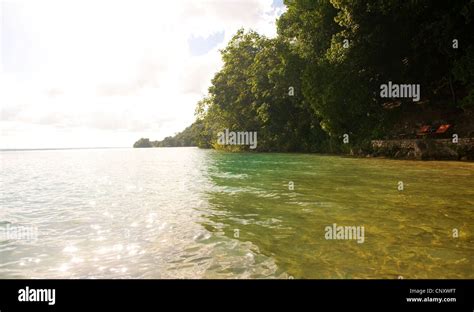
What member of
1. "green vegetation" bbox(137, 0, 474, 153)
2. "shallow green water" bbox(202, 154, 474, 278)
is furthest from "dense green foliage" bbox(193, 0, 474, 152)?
"shallow green water" bbox(202, 154, 474, 278)

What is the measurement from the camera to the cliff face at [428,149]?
23664mm

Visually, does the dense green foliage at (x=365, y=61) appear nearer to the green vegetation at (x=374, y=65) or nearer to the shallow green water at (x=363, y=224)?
the green vegetation at (x=374, y=65)

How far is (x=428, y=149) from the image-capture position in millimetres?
26000

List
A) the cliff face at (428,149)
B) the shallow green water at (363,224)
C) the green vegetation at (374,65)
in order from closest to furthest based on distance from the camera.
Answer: the shallow green water at (363,224) → the cliff face at (428,149) → the green vegetation at (374,65)

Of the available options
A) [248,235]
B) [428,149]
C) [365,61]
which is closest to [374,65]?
[365,61]

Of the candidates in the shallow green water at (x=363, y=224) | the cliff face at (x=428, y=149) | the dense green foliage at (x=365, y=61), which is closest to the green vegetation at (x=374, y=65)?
the dense green foliage at (x=365, y=61)

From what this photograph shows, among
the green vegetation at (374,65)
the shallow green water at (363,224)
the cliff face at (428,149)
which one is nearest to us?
the shallow green water at (363,224)

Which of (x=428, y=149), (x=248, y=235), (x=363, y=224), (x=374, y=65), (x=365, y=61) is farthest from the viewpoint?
(x=374, y=65)

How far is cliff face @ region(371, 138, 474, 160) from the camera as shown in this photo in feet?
77.6

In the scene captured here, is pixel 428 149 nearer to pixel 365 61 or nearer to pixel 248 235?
pixel 365 61

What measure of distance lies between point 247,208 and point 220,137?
61.3 m
